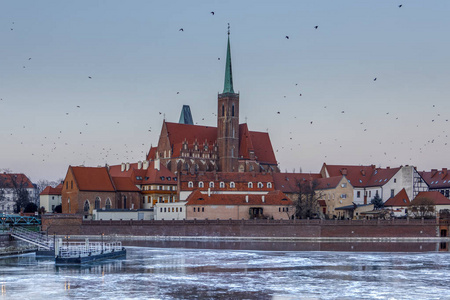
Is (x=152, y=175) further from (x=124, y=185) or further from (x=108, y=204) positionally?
(x=108, y=204)

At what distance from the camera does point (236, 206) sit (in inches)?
3898

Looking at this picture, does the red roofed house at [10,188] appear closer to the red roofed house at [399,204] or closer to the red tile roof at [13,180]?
the red tile roof at [13,180]

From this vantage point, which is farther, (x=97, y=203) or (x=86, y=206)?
(x=97, y=203)

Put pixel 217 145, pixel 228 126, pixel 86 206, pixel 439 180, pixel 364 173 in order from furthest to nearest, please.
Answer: pixel 217 145 → pixel 228 126 → pixel 439 180 → pixel 364 173 → pixel 86 206

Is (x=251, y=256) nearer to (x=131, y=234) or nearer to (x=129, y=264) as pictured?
(x=129, y=264)

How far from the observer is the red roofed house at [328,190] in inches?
4380

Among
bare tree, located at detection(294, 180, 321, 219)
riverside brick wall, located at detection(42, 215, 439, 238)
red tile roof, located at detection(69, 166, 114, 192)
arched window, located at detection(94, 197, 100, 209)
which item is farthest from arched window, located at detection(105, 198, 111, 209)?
bare tree, located at detection(294, 180, 321, 219)

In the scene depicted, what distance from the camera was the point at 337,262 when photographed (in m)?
54.6

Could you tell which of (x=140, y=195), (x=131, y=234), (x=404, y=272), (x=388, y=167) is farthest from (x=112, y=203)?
(x=404, y=272)

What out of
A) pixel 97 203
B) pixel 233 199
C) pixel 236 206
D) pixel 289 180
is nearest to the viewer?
pixel 236 206

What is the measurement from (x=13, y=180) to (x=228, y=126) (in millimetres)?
41510

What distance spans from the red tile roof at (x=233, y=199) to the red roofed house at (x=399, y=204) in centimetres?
1564

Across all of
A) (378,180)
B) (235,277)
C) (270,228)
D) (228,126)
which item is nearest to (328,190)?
(378,180)

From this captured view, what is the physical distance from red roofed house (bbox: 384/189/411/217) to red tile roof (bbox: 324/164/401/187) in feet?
15.6
